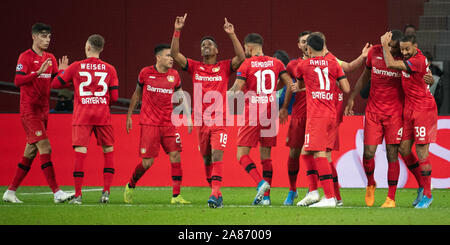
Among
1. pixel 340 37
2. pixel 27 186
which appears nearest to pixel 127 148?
pixel 27 186

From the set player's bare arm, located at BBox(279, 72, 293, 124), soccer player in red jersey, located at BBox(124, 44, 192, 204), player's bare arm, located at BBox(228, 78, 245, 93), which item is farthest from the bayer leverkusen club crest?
player's bare arm, located at BBox(279, 72, 293, 124)

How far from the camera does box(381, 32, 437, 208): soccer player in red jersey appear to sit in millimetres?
8688

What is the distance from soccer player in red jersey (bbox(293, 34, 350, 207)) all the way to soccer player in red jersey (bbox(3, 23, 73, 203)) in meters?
3.21

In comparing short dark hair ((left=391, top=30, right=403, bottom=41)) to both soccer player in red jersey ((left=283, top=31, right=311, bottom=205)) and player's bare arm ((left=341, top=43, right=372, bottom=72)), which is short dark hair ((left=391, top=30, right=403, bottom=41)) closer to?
player's bare arm ((left=341, top=43, right=372, bottom=72))

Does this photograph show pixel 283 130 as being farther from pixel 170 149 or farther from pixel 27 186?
pixel 27 186

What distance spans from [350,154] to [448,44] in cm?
405

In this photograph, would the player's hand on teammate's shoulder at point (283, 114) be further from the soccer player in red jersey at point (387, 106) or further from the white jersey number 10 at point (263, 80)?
the soccer player in red jersey at point (387, 106)

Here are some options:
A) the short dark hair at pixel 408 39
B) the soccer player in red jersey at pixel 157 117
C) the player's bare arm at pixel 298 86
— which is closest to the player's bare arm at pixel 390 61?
the short dark hair at pixel 408 39

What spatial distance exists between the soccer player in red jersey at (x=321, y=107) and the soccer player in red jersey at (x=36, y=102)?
3215 millimetres

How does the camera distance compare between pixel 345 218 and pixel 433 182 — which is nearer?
pixel 345 218

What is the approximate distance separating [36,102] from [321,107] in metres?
3.73

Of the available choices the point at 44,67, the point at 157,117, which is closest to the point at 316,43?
the point at 157,117

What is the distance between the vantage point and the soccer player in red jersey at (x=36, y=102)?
945 cm

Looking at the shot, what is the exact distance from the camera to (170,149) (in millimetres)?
9688
